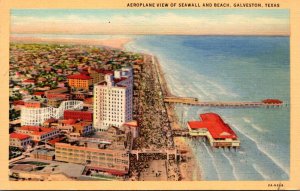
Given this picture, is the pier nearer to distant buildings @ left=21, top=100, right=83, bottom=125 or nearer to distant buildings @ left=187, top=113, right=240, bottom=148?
distant buildings @ left=187, top=113, right=240, bottom=148

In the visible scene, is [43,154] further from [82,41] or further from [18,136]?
[82,41]

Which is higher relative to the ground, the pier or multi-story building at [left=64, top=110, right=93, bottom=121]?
the pier

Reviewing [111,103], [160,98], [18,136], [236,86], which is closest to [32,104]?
[18,136]

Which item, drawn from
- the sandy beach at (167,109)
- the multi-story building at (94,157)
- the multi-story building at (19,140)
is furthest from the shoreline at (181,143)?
the multi-story building at (19,140)

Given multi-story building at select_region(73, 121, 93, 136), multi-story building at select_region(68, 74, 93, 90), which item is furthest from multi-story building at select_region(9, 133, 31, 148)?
multi-story building at select_region(68, 74, 93, 90)

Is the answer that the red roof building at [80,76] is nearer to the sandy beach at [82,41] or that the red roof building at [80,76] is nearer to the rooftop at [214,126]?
the sandy beach at [82,41]
